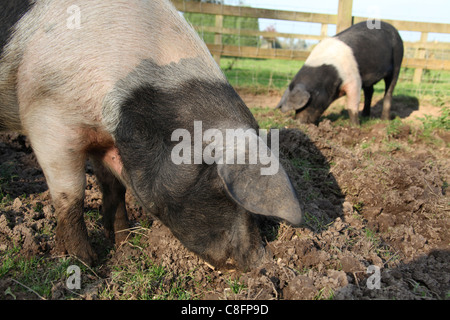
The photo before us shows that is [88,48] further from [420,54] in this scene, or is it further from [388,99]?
[420,54]

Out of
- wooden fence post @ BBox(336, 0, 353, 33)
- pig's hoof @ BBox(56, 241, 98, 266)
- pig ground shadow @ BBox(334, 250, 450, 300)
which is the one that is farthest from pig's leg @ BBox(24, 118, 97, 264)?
wooden fence post @ BBox(336, 0, 353, 33)

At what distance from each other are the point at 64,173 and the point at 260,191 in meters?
1.29

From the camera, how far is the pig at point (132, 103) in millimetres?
2232

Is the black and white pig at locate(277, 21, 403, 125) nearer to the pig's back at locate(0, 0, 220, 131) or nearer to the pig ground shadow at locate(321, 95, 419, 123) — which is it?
the pig ground shadow at locate(321, 95, 419, 123)

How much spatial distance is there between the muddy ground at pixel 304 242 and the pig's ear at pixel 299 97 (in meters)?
2.15

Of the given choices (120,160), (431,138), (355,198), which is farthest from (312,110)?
(120,160)

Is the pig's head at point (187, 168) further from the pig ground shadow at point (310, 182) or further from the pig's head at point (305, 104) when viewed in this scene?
the pig's head at point (305, 104)

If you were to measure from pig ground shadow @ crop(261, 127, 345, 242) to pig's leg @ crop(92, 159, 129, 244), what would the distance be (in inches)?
43.0

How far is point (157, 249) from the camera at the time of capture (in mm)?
2730

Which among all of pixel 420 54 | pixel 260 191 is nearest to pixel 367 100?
pixel 420 54

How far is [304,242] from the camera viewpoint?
2.52m

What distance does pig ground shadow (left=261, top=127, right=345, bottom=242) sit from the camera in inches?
115

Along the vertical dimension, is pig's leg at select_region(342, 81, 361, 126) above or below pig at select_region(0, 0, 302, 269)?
below

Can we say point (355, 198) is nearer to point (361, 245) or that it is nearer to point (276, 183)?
point (361, 245)
